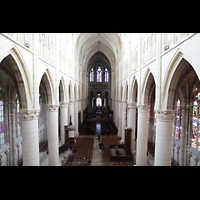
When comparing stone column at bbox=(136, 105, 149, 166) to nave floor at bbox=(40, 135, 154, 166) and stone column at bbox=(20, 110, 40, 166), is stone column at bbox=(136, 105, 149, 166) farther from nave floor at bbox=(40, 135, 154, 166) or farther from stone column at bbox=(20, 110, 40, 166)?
stone column at bbox=(20, 110, 40, 166)

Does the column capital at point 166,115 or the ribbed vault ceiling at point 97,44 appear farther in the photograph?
the ribbed vault ceiling at point 97,44

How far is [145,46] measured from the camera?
991 centimetres

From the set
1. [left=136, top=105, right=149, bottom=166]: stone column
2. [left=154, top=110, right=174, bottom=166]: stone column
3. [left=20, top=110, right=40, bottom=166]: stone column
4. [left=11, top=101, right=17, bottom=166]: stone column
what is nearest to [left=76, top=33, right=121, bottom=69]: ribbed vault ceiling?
[left=11, top=101, right=17, bottom=166]: stone column

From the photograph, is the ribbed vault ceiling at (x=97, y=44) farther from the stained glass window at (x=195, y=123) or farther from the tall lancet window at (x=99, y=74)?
the stained glass window at (x=195, y=123)

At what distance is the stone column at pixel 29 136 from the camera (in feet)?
22.2

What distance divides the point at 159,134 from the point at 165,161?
1403 mm

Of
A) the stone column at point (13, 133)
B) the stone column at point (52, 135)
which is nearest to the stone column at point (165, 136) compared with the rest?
the stone column at point (52, 135)

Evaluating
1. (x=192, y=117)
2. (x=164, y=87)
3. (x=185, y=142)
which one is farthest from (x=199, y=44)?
(x=185, y=142)

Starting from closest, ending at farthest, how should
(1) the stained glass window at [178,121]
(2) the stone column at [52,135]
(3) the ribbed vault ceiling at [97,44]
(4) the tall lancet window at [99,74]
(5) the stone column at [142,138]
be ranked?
1. (2) the stone column at [52,135]
2. (5) the stone column at [142,138]
3. (1) the stained glass window at [178,121]
4. (3) the ribbed vault ceiling at [97,44]
5. (4) the tall lancet window at [99,74]

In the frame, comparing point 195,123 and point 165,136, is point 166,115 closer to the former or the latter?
point 165,136

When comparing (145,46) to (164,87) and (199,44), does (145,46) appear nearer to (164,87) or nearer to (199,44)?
(164,87)

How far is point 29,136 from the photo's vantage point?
6.83 m

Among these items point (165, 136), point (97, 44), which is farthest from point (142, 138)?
point (97, 44)
